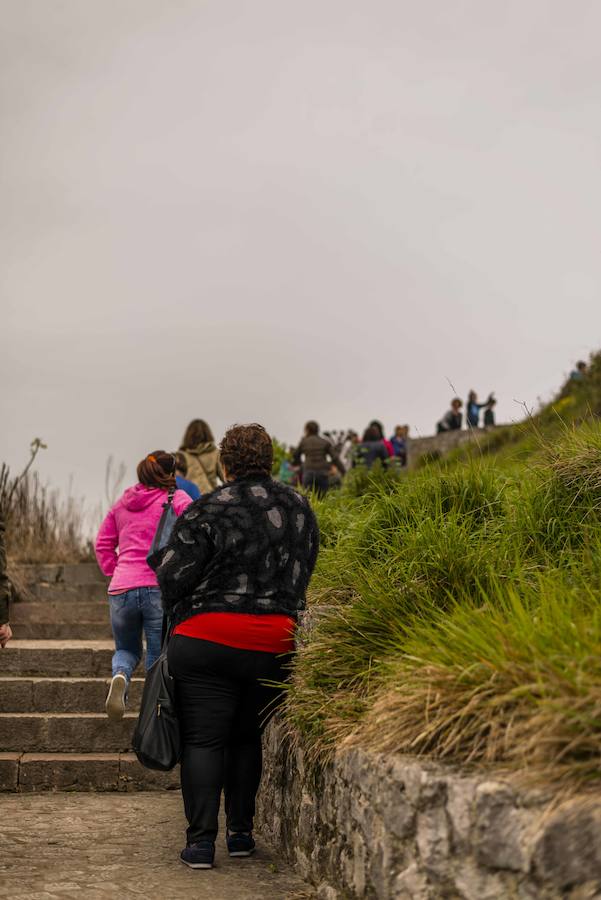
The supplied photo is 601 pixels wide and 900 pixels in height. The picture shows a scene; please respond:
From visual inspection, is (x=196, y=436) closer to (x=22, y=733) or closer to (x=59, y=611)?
(x=59, y=611)

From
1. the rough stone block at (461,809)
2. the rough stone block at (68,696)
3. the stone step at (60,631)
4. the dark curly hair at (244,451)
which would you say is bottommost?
the rough stone block at (68,696)

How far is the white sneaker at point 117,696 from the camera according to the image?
6727 millimetres

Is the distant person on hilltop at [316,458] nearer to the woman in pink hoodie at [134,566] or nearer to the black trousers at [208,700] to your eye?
the woman in pink hoodie at [134,566]

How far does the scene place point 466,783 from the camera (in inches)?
138

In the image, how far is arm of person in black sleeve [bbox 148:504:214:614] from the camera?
16.0 ft

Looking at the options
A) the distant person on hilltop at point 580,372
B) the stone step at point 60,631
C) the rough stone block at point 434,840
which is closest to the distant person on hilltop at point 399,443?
the distant person on hilltop at point 580,372

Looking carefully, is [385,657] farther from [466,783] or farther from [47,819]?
[47,819]

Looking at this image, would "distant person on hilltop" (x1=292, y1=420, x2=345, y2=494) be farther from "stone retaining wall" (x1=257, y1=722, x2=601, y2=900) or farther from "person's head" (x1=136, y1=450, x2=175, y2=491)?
"stone retaining wall" (x1=257, y1=722, x2=601, y2=900)

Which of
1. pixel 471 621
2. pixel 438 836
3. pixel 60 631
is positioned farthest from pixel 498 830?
pixel 60 631

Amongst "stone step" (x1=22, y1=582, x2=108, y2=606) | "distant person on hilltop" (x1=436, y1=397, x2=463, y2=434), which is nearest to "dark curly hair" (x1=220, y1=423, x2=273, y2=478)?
"stone step" (x1=22, y1=582, x2=108, y2=606)

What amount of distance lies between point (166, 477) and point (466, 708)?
3.66 m

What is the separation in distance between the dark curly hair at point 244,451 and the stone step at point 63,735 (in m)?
2.92

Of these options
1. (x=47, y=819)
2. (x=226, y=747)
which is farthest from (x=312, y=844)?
(x=47, y=819)

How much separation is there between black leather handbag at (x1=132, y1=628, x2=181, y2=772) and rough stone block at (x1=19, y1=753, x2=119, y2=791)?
2224 mm
